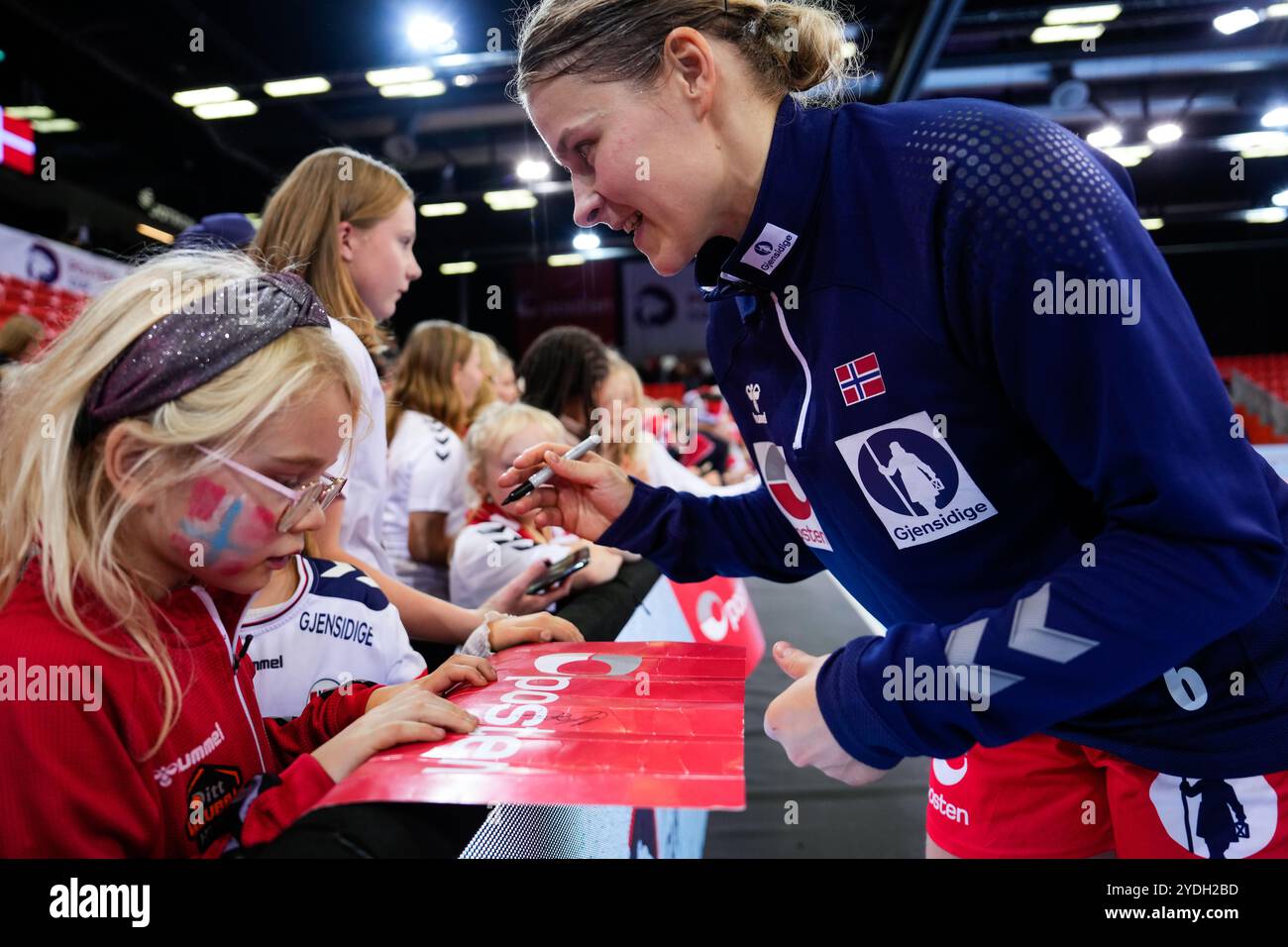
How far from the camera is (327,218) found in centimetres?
160

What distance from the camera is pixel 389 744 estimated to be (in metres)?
0.78

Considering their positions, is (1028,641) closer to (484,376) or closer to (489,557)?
(489,557)

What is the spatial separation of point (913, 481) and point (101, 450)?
0.78 meters

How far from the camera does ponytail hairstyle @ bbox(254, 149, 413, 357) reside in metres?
1.59

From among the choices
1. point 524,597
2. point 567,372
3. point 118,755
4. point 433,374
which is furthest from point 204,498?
point 567,372

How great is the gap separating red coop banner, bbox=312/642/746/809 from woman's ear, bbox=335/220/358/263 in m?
0.94

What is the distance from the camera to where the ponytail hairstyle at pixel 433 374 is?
282cm

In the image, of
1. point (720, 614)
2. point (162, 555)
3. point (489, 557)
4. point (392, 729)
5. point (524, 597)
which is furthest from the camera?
point (720, 614)

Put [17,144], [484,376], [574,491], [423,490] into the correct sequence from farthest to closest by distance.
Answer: [17,144], [484,376], [423,490], [574,491]

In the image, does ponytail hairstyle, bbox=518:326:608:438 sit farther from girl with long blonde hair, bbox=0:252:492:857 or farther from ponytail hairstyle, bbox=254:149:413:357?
girl with long blonde hair, bbox=0:252:492:857

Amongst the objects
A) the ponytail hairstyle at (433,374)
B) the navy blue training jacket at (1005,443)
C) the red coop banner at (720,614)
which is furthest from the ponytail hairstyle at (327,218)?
the red coop banner at (720,614)
